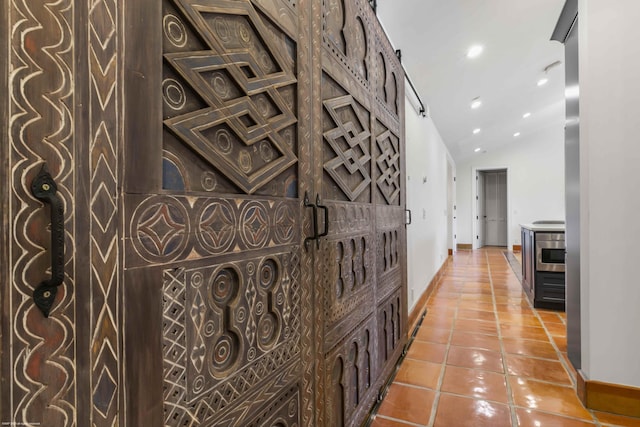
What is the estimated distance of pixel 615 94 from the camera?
1891 millimetres

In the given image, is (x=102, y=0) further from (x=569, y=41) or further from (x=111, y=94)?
(x=569, y=41)

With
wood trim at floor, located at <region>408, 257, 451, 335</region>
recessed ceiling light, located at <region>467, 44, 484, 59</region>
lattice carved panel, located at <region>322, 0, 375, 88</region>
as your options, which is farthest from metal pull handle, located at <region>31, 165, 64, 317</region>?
recessed ceiling light, located at <region>467, 44, 484, 59</region>

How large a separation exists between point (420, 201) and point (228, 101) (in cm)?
352

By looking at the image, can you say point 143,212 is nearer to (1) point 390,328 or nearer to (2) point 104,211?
(2) point 104,211

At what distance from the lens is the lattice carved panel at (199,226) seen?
62 cm

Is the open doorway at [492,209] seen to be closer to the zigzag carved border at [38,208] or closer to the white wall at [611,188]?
the white wall at [611,188]

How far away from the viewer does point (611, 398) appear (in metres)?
1.88

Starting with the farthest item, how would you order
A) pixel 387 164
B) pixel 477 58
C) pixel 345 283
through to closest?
pixel 477 58, pixel 387 164, pixel 345 283

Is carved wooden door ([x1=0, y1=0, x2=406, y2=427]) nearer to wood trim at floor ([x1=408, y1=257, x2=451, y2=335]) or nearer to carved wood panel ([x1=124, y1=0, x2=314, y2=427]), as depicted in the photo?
carved wood panel ([x1=124, y1=0, x2=314, y2=427])

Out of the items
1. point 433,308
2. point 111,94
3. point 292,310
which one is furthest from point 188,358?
point 433,308

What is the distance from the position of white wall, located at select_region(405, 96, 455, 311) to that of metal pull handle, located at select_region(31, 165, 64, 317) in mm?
3082

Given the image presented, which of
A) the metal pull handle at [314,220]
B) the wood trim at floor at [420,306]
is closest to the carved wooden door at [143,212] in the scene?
the metal pull handle at [314,220]

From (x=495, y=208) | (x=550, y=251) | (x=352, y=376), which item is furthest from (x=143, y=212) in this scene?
(x=495, y=208)

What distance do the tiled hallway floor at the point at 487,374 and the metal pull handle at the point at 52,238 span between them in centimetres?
185
